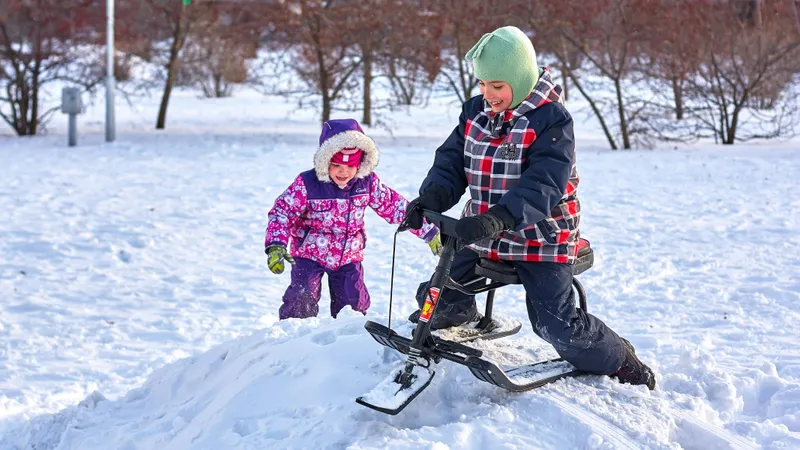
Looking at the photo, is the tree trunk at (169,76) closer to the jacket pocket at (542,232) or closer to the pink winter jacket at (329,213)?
the pink winter jacket at (329,213)

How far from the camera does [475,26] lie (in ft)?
44.3

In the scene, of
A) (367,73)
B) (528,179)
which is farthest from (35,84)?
(528,179)

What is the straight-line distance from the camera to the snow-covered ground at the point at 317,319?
3.00m

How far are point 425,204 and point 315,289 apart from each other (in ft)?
4.92

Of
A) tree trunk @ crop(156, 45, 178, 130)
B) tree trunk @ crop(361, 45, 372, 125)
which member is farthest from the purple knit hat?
tree trunk @ crop(156, 45, 178, 130)

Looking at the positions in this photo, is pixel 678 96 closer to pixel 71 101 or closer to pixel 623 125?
pixel 623 125

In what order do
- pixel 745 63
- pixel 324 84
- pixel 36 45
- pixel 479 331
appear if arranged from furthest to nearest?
1. pixel 36 45
2. pixel 324 84
3. pixel 745 63
4. pixel 479 331

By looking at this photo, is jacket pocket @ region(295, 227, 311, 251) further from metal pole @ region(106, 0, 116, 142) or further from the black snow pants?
metal pole @ region(106, 0, 116, 142)

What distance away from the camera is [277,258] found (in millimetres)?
4074

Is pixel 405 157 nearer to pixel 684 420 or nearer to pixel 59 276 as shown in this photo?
pixel 59 276

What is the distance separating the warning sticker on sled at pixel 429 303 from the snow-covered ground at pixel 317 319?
0.91 feet

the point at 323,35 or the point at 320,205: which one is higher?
the point at 323,35

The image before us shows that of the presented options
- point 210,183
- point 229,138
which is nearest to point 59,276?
point 210,183

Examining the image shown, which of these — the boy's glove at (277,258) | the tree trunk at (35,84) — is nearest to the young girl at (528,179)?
the boy's glove at (277,258)
